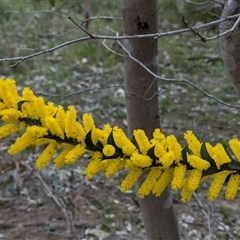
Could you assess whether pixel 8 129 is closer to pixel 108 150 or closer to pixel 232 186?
pixel 108 150

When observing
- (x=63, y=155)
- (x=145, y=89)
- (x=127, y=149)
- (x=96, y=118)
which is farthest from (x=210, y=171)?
(x=96, y=118)

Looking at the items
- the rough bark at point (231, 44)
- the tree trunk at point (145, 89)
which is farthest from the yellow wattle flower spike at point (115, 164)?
the tree trunk at point (145, 89)

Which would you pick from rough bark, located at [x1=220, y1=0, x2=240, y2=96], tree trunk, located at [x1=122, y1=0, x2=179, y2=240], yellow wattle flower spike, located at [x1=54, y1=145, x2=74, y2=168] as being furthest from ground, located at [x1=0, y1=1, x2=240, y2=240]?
yellow wattle flower spike, located at [x1=54, y1=145, x2=74, y2=168]

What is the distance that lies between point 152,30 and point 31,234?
119cm

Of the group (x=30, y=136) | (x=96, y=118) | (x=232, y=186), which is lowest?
(x=96, y=118)

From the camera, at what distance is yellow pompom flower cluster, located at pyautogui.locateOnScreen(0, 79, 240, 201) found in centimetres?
82

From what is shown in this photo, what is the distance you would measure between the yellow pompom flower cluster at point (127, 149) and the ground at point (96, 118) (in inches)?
21.8

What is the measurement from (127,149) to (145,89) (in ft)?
2.04

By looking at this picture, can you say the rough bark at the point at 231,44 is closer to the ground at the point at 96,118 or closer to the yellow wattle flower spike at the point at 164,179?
the yellow wattle flower spike at the point at 164,179

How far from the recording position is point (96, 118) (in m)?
3.24

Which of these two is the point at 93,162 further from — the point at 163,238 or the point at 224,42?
the point at 163,238

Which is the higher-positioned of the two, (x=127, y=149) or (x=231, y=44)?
(x=231, y=44)

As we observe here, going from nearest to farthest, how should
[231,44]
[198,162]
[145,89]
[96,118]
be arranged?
[198,162], [231,44], [145,89], [96,118]

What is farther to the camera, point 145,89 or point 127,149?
point 145,89
